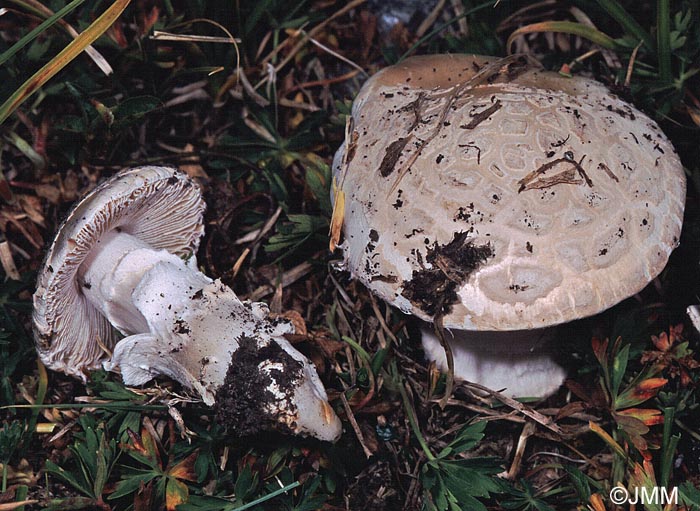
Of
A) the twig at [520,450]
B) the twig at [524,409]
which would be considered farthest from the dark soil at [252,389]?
the twig at [520,450]

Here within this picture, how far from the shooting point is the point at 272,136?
353cm

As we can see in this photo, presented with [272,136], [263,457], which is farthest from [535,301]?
[272,136]

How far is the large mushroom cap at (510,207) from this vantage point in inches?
92.2

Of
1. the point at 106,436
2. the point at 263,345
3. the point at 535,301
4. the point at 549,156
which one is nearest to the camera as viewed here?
the point at 535,301

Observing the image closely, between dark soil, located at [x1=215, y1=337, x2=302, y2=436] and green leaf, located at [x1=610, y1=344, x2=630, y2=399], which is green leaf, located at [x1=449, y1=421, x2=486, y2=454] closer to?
green leaf, located at [x1=610, y1=344, x2=630, y2=399]

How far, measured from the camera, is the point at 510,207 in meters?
2.39

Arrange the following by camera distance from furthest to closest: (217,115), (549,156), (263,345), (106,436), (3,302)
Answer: (217,115), (3,302), (106,436), (263,345), (549,156)

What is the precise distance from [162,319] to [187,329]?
117mm

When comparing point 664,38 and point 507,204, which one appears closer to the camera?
point 507,204

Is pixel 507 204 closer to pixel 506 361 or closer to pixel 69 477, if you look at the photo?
pixel 506 361

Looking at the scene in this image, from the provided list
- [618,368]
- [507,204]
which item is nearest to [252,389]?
[507,204]

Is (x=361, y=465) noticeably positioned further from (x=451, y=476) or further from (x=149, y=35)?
(x=149, y=35)

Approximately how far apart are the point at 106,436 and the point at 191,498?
0.54 m

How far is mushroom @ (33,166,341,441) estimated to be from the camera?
259 cm
